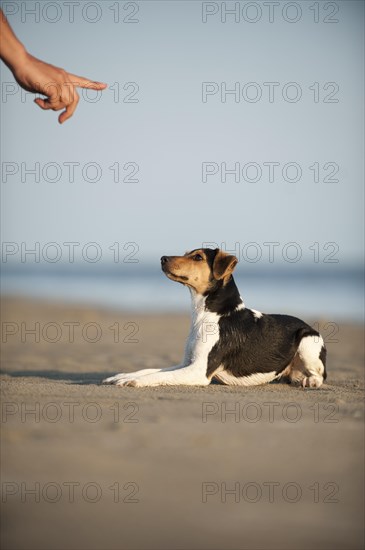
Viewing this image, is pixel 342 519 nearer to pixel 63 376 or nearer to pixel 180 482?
pixel 180 482

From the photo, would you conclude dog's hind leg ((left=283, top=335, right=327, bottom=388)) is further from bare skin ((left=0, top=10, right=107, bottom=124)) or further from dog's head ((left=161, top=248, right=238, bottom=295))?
bare skin ((left=0, top=10, right=107, bottom=124))

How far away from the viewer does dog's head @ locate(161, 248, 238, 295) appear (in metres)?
8.38

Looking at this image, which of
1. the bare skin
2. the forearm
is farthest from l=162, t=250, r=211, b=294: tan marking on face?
the forearm

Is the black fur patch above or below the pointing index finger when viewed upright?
below

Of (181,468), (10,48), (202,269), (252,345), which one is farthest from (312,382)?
(10,48)

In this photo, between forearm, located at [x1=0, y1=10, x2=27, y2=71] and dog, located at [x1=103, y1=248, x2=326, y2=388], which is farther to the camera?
dog, located at [x1=103, y1=248, x2=326, y2=388]

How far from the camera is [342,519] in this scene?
429 centimetres

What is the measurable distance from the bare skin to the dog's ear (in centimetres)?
282

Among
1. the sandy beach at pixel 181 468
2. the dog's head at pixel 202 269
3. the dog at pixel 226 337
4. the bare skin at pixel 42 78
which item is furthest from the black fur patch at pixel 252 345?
the bare skin at pixel 42 78

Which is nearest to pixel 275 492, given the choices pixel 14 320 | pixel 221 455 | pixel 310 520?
pixel 310 520

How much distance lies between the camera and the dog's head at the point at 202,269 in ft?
27.5

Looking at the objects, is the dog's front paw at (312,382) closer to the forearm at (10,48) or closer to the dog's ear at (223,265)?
the dog's ear at (223,265)

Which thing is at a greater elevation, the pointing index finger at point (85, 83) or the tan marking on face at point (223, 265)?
the pointing index finger at point (85, 83)

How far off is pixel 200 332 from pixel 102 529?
4.46 metres
